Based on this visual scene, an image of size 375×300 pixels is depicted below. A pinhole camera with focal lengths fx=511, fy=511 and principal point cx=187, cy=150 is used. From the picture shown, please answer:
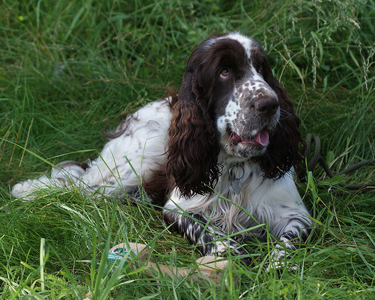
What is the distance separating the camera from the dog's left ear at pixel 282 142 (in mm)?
2848

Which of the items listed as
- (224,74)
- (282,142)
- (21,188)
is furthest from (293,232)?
(21,188)

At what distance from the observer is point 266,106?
254cm

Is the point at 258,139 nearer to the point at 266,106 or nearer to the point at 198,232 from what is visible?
the point at 266,106

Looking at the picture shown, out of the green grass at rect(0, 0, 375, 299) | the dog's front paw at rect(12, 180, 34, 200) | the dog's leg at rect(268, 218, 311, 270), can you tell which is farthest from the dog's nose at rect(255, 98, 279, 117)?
the dog's front paw at rect(12, 180, 34, 200)

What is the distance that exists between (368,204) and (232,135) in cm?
94

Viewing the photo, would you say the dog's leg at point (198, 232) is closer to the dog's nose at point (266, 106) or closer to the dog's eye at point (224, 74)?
the dog's nose at point (266, 106)

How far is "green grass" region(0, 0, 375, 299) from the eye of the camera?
7.20 ft

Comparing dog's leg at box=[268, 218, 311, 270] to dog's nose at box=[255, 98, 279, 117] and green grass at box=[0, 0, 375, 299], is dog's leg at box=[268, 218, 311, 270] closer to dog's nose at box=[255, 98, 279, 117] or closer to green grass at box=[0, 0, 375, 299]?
green grass at box=[0, 0, 375, 299]

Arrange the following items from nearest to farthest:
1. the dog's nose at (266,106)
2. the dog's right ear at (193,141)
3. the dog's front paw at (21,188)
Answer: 1. the dog's nose at (266,106)
2. the dog's right ear at (193,141)
3. the dog's front paw at (21,188)

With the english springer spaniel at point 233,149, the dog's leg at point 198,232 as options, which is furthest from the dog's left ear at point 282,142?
the dog's leg at point 198,232

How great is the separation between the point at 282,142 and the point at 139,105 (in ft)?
5.26

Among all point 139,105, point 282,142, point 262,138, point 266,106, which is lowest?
point 139,105

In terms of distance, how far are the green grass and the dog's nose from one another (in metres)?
0.42

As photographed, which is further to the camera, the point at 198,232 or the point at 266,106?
the point at 198,232
